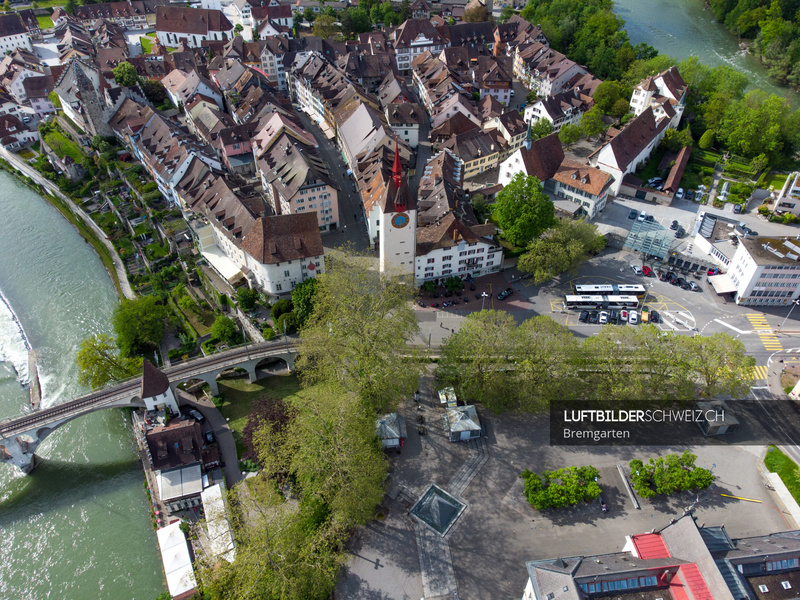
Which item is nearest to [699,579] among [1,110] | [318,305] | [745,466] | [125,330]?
[745,466]

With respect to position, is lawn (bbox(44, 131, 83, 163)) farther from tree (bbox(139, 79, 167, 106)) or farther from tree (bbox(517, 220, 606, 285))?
tree (bbox(517, 220, 606, 285))

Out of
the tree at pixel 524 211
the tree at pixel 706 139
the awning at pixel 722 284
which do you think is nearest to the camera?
the awning at pixel 722 284

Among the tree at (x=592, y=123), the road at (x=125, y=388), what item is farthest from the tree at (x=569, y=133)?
the road at (x=125, y=388)

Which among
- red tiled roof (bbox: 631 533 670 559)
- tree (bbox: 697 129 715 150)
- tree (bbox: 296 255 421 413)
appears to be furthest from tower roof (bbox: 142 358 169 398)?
tree (bbox: 697 129 715 150)

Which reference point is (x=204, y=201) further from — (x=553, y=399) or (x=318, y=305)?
(x=553, y=399)

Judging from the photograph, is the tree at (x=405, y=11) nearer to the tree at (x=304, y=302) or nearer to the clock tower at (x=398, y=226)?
the clock tower at (x=398, y=226)

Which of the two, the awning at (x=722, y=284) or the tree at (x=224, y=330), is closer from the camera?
the tree at (x=224, y=330)

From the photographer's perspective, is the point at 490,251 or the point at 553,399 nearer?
the point at 553,399

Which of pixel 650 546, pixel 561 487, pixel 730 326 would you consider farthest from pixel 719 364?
pixel 650 546
